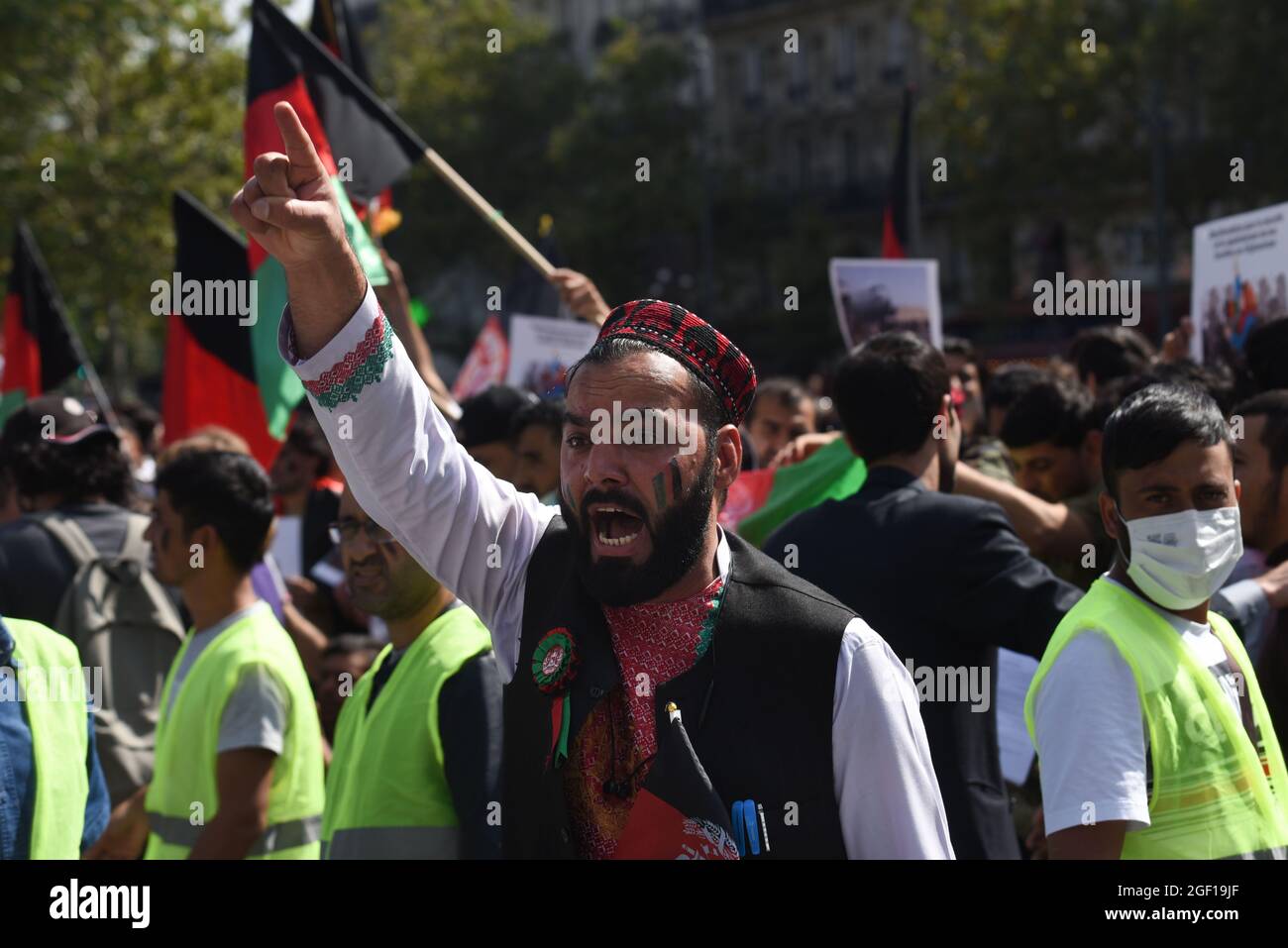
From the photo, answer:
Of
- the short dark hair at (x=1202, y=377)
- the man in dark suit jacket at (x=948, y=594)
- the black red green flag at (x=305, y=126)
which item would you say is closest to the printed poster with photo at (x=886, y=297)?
the short dark hair at (x=1202, y=377)

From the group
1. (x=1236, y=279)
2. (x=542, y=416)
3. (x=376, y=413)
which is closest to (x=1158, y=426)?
(x=376, y=413)

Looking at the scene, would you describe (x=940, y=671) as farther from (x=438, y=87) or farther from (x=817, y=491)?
(x=438, y=87)

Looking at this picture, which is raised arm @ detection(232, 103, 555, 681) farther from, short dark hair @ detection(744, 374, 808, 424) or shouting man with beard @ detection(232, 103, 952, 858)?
short dark hair @ detection(744, 374, 808, 424)

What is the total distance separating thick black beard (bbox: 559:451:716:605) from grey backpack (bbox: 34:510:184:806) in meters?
2.65

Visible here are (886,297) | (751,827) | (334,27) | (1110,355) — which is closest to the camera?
(751,827)

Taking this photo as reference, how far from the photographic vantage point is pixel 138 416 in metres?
11.6

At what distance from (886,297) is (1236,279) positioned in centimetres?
136

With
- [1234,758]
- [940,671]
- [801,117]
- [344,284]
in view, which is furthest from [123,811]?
[801,117]

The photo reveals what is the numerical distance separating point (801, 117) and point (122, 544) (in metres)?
44.4

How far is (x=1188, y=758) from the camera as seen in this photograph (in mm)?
2941

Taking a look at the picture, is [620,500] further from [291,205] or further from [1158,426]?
[1158,426]

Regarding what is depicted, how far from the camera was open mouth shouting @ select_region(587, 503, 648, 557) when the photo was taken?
2.52 metres

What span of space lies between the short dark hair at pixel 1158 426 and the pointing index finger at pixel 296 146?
1.61 m

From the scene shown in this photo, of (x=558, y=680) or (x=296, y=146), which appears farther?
(x=558, y=680)
